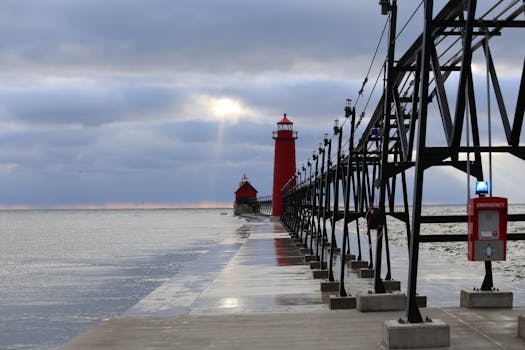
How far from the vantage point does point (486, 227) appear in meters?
10.2

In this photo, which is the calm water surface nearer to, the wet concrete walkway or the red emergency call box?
the wet concrete walkway

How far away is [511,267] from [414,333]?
30.3m

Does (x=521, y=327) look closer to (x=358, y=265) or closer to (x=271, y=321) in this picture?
(x=271, y=321)

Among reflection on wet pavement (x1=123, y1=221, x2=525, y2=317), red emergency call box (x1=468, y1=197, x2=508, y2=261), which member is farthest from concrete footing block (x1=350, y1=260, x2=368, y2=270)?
red emergency call box (x1=468, y1=197, x2=508, y2=261)

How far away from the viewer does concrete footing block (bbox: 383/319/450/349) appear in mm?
9922

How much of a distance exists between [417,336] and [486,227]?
1830 millimetres

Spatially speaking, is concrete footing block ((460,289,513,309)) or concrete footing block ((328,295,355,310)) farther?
concrete footing block ((328,295,355,310))

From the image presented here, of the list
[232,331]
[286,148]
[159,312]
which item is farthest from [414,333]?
[286,148]

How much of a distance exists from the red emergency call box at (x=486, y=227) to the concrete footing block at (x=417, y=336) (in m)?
1.17

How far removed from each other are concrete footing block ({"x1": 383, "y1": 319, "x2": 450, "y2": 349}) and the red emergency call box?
117 centimetres

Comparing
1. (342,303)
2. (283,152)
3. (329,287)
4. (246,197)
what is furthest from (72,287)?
(246,197)

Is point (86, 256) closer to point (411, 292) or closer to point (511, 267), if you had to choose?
point (511, 267)

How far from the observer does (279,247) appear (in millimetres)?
39125

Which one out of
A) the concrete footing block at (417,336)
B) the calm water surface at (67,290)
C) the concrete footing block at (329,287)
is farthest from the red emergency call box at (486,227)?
the calm water surface at (67,290)
